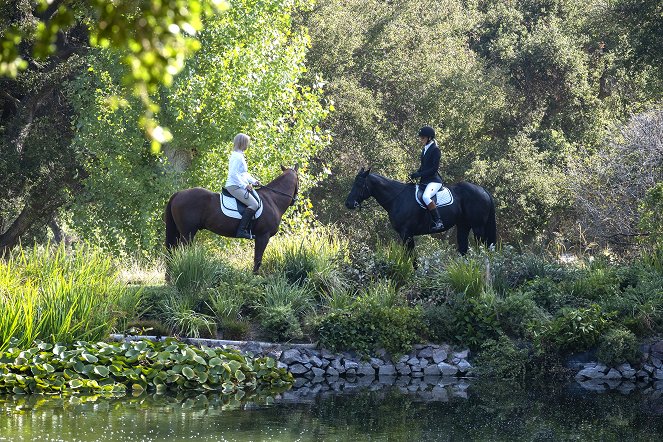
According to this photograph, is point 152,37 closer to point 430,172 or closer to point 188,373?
point 188,373

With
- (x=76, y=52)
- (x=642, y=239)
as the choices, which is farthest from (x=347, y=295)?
(x=76, y=52)

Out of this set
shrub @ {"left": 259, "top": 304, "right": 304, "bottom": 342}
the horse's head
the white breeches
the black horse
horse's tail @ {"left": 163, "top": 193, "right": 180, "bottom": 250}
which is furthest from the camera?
the horse's head

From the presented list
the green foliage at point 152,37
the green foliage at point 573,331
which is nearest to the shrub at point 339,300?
the green foliage at point 573,331

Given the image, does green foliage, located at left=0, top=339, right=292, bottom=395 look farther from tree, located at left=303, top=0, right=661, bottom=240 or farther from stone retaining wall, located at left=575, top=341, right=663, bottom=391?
tree, located at left=303, top=0, right=661, bottom=240

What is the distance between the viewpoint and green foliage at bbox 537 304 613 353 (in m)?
14.5

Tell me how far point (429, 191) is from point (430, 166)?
46cm

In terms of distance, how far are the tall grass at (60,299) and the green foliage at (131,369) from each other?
302mm

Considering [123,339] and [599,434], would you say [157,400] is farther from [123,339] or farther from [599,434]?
[599,434]

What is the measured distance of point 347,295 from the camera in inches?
604

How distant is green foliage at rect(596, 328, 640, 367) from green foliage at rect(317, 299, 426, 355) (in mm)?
2663

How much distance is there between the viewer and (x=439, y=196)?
17672mm

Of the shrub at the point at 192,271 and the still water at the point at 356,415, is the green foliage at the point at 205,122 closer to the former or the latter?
the shrub at the point at 192,271

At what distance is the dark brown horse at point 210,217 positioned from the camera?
53.4 ft

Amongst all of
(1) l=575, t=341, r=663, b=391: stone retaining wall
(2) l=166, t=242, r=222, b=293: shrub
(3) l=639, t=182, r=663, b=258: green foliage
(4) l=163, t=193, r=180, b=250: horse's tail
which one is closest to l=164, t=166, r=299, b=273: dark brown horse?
(4) l=163, t=193, r=180, b=250: horse's tail
